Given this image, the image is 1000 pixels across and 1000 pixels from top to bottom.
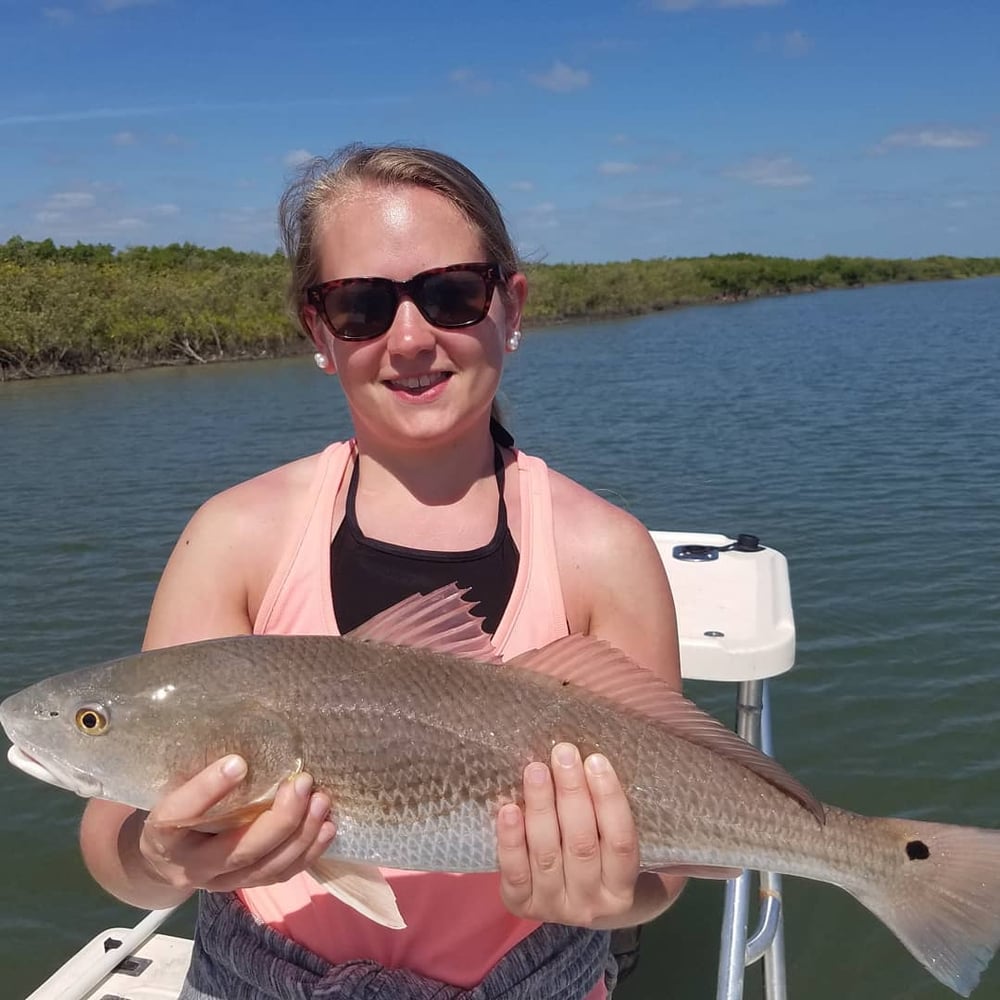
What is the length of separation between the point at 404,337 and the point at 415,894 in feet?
4.44

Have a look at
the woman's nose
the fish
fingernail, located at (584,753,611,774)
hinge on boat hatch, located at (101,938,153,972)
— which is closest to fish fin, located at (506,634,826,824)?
the fish

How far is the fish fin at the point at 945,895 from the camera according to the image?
2082 mm

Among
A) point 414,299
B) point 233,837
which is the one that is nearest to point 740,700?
point 414,299

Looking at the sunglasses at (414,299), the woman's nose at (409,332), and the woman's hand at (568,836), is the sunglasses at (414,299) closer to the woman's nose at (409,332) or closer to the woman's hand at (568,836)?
the woman's nose at (409,332)

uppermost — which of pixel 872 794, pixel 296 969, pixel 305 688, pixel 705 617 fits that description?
pixel 305 688

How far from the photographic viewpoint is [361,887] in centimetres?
205

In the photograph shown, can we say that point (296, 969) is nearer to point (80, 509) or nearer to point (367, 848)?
point (367, 848)

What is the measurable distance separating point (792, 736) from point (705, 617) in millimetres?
4515

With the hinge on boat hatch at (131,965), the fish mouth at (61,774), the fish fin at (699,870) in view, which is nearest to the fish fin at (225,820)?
the fish mouth at (61,774)

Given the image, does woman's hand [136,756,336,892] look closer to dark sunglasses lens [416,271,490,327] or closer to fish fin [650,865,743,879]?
fish fin [650,865,743,879]

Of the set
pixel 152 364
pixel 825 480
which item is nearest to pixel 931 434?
pixel 825 480

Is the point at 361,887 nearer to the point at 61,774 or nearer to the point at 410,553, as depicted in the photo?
the point at 61,774

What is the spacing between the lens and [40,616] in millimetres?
11102

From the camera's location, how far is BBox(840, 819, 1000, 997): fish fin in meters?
2.08
